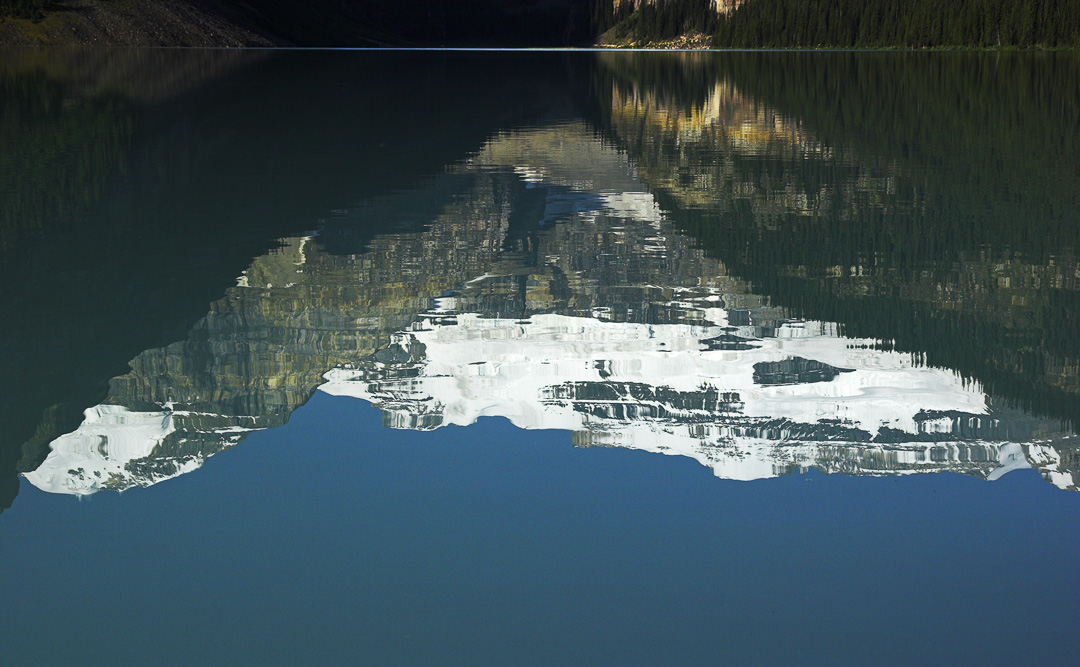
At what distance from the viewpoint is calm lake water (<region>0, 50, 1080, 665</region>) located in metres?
6.71

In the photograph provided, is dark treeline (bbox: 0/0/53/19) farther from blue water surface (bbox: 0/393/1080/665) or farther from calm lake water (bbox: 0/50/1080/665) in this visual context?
blue water surface (bbox: 0/393/1080/665)

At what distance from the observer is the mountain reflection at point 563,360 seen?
9.35m

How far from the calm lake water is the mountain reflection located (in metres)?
0.06

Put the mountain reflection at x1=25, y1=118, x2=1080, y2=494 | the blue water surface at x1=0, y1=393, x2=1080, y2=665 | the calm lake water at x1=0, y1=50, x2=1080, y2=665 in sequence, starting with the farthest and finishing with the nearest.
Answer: the mountain reflection at x1=25, y1=118, x2=1080, y2=494 < the calm lake water at x1=0, y1=50, x2=1080, y2=665 < the blue water surface at x1=0, y1=393, x2=1080, y2=665

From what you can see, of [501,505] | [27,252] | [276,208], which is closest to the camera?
[501,505]

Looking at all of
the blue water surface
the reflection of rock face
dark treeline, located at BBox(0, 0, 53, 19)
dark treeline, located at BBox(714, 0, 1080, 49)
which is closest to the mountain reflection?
the reflection of rock face

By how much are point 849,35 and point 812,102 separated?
6360 inches

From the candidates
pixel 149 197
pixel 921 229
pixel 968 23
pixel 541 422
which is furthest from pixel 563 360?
pixel 968 23

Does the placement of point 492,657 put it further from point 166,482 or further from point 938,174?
point 938,174

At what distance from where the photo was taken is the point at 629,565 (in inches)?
286

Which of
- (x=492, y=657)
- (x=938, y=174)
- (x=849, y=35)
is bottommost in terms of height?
(x=492, y=657)

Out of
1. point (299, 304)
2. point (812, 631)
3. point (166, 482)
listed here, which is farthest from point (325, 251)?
point (812, 631)

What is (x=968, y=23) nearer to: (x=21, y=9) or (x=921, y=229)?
(x=21, y=9)

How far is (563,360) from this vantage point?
464 inches
